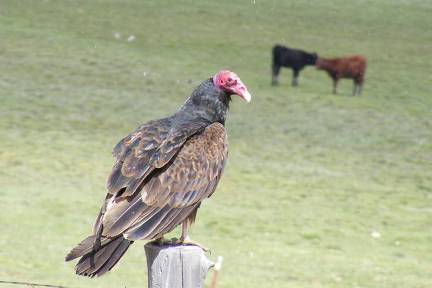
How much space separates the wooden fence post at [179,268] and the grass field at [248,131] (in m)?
3.52

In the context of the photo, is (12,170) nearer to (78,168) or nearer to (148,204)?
(78,168)

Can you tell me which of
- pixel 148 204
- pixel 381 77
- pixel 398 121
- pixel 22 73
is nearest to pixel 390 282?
pixel 148 204

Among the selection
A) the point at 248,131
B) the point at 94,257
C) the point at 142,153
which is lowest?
the point at 248,131

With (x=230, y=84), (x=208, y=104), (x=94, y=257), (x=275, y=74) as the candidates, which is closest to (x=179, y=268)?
(x=94, y=257)

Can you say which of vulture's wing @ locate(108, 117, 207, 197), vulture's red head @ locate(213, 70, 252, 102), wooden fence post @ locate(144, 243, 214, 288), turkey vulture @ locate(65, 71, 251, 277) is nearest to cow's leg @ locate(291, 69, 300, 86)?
vulture's red head @ locate(213, 70, 252, 102)

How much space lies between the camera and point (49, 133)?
1177cm

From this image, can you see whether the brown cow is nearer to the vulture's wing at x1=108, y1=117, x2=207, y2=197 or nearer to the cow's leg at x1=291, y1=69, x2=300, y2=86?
the cow's leg at x1=291, y1=69, x2=300, y2=86

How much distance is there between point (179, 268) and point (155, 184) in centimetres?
70

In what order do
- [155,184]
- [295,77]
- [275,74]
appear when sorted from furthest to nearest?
[295,77], [275,74], [155,184]

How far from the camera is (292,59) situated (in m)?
16.3

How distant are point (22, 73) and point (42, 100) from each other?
1.47m

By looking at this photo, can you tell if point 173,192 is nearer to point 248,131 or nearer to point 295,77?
point 248,131

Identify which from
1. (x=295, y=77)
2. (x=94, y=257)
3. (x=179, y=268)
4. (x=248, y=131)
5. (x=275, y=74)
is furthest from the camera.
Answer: (x=295, y=77)

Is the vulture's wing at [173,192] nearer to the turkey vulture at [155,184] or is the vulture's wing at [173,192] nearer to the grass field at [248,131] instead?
the turkey vulture at [155,184]
